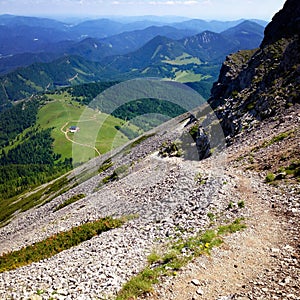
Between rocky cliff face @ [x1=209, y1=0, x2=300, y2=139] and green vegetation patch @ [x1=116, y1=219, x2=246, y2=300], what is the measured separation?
99.2ft

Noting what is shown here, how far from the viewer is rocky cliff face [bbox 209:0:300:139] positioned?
48.3 metres

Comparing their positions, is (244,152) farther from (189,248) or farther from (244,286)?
(244,286)

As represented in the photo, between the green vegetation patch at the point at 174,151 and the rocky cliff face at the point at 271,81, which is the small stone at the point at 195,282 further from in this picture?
the green vegetation patch at the point at 174,151

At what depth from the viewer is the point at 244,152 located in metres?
36.5

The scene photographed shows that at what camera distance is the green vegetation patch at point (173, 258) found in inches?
652

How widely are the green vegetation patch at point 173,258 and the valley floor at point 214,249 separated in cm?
47

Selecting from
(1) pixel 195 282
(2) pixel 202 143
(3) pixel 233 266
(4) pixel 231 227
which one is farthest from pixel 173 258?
(2) pixel 202 143

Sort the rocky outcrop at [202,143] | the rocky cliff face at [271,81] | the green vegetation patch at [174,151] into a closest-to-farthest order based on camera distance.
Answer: the rocky cliff face at [271,81] < the rocky outcrop at [202,143] < the green vegetation patch at [174,151]

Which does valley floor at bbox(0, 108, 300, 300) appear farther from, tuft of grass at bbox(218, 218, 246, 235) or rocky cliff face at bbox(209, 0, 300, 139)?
rocky cliff face at bbox(209, 0, 300, 139)

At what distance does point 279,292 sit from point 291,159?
669 inches

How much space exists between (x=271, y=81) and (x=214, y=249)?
157ft

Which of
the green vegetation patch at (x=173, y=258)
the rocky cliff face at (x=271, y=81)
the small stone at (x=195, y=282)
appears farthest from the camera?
the rocky cliff face at (x=271, y=81)

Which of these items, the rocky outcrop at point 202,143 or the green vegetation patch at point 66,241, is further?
the rocky outcrop at point 202,143

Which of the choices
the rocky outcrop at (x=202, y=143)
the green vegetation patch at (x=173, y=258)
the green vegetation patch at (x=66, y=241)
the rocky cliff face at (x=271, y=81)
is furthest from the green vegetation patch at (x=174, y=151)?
the green vegetation patch at (x=173, y=258)
